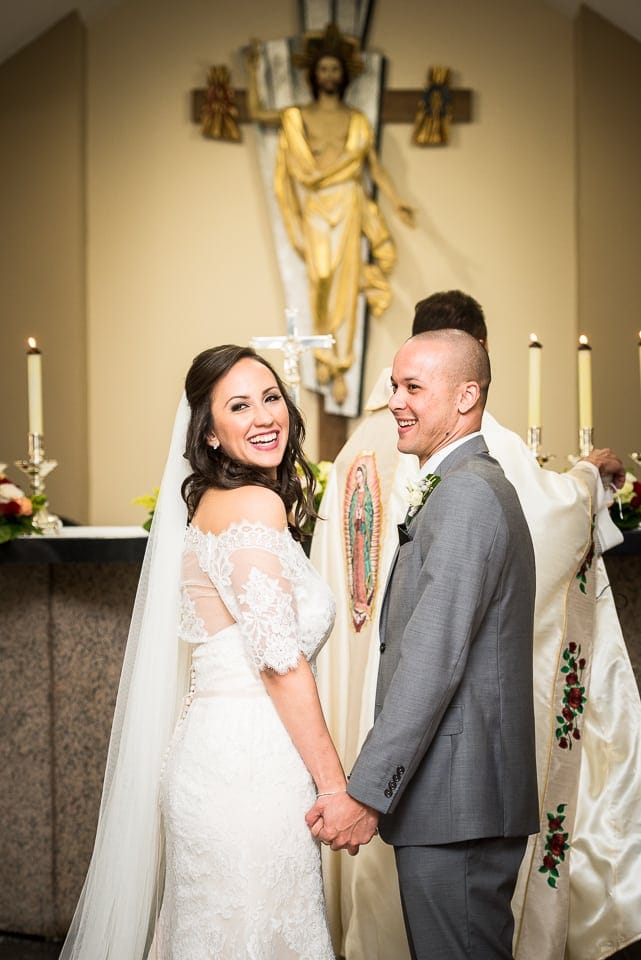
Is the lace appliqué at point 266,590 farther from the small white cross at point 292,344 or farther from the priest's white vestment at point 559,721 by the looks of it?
the small white cross at point 292,344

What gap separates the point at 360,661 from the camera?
3180 mm

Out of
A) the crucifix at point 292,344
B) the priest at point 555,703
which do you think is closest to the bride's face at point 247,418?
the priest at point 555,703

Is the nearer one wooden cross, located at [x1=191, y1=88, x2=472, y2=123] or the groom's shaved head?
the groom's shaved head

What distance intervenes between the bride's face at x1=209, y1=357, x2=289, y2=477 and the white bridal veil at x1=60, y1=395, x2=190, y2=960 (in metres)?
0.23

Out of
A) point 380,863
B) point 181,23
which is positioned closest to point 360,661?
point 380,863

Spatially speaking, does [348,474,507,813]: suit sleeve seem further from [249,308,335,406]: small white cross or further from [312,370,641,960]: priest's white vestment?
[249,308,335,406]: small white cross

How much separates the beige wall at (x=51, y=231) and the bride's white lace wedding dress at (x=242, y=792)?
12.5ft

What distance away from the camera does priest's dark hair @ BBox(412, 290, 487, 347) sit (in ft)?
10.3

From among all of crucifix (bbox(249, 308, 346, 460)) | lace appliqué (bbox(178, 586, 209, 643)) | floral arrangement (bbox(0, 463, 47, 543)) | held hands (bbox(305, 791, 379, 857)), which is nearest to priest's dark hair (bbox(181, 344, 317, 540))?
lace appliqué (bbox(178, 586, 209, 643))

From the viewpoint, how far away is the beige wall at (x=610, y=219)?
5512 millimetres

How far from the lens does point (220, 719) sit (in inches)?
84.7

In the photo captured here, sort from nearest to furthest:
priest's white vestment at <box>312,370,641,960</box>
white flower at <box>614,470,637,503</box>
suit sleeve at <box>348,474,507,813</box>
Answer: suit sleeve at <box>348,474,507,813</box>
priest's white vestment at <box>312,370,641,960</box>
white flower at <box>614,470,637,503</box>

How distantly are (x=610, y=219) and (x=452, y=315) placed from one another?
9.77ft

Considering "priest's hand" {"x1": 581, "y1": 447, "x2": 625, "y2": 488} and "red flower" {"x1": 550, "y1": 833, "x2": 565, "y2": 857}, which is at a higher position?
"priest's hand" {"x1": 581, "y1": 447, "x2": 625, "y2": 488}
